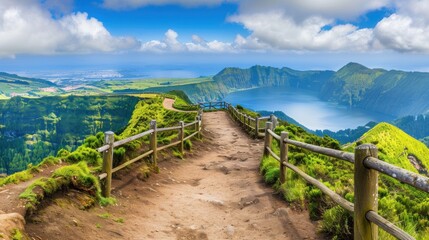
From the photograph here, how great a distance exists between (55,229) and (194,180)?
25.0ft

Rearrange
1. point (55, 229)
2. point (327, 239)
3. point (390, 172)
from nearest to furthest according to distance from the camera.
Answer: point (390, 172), point (55, 229), point (327, 239)

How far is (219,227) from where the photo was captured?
788 centimetres

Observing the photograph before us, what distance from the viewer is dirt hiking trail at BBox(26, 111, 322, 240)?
6.31 metres

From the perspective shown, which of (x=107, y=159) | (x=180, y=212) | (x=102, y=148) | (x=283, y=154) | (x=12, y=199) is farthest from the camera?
(x=283, y=154)

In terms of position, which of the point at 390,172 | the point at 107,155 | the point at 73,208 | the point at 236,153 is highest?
the point at 390,172

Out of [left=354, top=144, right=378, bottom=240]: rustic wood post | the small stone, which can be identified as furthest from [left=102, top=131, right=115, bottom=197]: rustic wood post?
[left=354, top=144, right=378, bottom=240]: rustic wood post

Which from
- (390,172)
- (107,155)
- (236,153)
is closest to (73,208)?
(107,155)

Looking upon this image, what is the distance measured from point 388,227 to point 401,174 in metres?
0.60

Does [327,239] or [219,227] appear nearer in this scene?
[327,239]

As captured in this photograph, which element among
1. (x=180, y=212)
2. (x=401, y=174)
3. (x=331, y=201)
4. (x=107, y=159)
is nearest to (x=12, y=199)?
(x=107, y=159)

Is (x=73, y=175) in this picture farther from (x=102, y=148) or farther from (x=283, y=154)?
(x=283, y=154)

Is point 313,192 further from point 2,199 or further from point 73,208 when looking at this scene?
point 2,199

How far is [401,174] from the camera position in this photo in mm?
3830

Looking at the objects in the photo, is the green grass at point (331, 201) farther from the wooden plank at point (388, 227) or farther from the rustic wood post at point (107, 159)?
the rustic wood post at point (107, 159)
